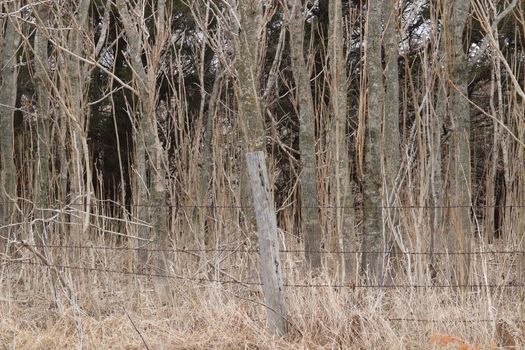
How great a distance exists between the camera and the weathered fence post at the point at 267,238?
3713 mm

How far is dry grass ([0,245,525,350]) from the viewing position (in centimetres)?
372

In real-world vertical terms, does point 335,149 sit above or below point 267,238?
above

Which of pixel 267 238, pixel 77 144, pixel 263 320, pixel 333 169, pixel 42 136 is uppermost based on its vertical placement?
pixel 42 136

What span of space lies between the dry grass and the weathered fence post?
0.18m

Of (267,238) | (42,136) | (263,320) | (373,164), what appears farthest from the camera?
(42,136)

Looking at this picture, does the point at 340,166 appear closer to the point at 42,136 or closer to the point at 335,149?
the point at 335,149

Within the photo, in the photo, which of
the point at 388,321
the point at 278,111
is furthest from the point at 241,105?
the point at 278,111

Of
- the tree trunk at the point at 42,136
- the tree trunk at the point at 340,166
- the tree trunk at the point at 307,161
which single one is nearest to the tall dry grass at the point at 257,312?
the tree trunk at the point at 340,166

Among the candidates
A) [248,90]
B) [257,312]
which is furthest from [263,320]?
[248,90]

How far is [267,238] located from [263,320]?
0.59m

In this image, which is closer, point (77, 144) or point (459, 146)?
point (459, 146)

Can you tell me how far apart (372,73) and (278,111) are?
5.00 metres

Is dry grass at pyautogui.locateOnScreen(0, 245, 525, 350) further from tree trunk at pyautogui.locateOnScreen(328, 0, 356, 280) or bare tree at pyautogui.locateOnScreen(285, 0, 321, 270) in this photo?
bare tree at pyautogui.locateOnScreen(285, 0, 321, 270)

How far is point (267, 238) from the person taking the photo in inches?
146
